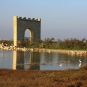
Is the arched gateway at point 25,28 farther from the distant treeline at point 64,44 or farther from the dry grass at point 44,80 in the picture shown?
the dry grass at point 44,80

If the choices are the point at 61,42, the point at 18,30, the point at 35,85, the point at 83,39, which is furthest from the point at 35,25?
the point at 35,85

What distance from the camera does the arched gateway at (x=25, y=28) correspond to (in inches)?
1599

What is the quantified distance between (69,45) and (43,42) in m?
6.99

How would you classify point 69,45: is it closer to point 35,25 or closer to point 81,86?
point 35,25

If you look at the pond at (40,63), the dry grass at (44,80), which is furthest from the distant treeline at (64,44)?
the dry grass at (44,80)

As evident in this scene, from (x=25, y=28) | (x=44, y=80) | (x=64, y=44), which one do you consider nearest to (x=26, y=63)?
(x=44, y=80)

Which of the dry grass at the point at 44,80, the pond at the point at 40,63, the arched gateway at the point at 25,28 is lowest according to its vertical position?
the pond at the point at 40,63

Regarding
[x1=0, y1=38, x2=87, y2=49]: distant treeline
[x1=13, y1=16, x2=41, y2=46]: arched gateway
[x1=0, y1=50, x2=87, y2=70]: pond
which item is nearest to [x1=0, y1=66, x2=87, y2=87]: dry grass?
[x1=0, y1=50, x2=87, y2=70]: pond

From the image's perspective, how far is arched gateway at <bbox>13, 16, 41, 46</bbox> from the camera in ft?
133

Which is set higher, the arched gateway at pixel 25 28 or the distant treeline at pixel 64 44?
the arched gateway at pixel 25 28

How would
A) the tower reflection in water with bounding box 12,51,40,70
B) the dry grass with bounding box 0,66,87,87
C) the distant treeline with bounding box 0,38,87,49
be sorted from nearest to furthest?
the dry grass with bounding box 0,66,87,87
the tower reflection in water with bounding box 12,51,40,70
the distant treeline with bounding box 0,38,87,49

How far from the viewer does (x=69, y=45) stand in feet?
121

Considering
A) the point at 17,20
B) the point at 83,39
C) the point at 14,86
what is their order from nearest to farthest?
the point at 14,86 < the point at 83,39 < the point at 17,20

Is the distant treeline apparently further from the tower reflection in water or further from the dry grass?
the dry grass
